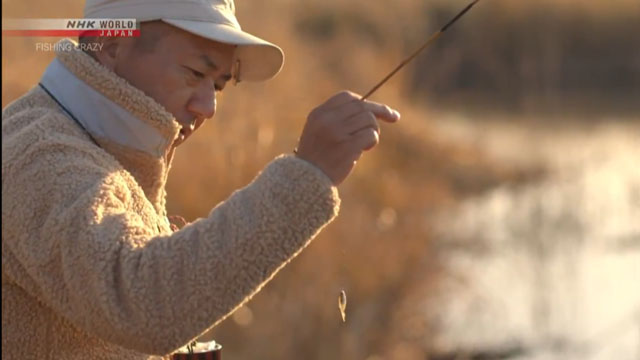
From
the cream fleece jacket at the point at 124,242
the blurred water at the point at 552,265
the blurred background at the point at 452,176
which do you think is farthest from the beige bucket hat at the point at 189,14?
the blurred water at the point at 552,265

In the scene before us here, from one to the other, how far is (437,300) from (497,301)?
54 cm

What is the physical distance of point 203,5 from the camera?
4.68 feet

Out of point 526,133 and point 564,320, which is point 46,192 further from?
point 526,133

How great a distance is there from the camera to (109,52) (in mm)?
1409

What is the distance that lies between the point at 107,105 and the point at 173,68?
0.10 m

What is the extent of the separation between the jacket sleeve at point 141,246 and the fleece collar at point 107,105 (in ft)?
0.44

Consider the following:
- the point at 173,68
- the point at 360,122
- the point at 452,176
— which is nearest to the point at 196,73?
the point at 173,68

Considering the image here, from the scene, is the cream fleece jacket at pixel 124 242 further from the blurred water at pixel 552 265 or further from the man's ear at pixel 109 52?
the blurred water at pixel 552 265

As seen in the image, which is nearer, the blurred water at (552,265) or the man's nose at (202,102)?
Result: the man's nose at (202,102)

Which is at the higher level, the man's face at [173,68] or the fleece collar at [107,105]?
the man's face at [173,68]

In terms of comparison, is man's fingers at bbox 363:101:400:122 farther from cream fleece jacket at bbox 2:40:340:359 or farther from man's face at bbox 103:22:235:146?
man's face at bbox 103:22:235:146

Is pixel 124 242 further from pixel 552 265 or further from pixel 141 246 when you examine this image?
pixel 552 265

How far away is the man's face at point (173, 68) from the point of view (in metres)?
1.38

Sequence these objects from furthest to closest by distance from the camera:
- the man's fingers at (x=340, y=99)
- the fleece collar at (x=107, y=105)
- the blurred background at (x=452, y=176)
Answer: the blurred background at (x=452, y=176) < the fleece collar at (x=107, y=105) < the man's fingers at (x=340, y=99)
